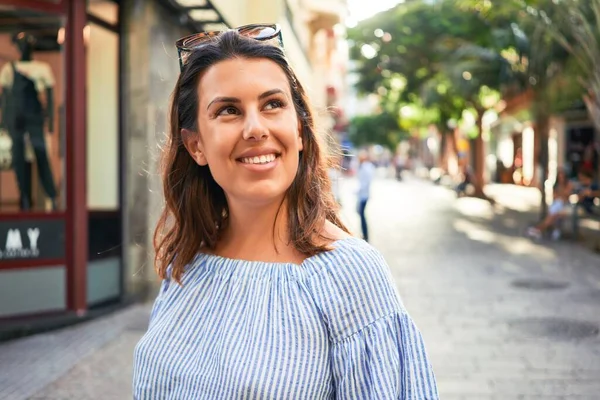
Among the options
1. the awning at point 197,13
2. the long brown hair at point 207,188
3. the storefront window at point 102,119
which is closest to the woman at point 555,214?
the awning at point 197,13

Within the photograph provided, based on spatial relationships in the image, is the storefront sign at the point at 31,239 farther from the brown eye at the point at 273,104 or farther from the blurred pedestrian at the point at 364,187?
the blurred pedestrian at the point at 364,187

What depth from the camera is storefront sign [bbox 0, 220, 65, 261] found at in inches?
285

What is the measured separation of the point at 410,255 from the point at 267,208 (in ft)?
37.7

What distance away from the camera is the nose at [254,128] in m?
1.64

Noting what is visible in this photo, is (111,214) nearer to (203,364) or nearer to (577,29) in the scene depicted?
(203,364)

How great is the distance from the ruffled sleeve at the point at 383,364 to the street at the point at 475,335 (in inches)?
20.9

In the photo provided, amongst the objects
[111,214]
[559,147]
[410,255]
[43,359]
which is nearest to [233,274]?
[43,359]

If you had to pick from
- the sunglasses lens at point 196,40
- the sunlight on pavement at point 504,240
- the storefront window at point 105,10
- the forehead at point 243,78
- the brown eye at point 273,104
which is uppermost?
the storefront window at point 105,10

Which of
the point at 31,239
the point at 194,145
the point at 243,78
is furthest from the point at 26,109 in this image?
the point at 243,78

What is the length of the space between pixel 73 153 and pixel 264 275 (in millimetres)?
6464

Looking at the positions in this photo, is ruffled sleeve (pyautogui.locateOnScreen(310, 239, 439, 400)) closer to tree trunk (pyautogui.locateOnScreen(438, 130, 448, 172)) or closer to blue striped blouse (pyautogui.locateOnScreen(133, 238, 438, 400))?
blue striped blouse (pyautogui.locateOnScreen(133, 238, 438, 400))

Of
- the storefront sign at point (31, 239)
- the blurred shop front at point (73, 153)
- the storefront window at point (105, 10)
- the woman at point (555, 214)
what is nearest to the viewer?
the storefront sign at point (31, 239)

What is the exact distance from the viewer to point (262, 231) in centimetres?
177

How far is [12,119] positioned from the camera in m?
7.43
